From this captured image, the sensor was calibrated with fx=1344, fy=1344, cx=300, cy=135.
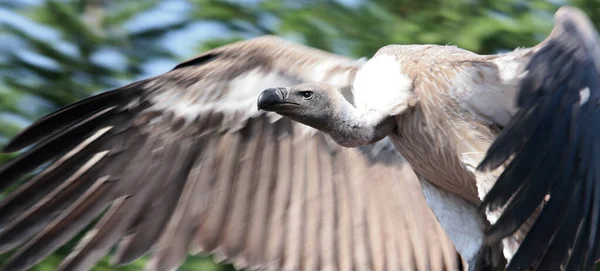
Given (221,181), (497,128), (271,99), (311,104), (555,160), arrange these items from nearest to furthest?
(555,160), (271,99), (311,104), (497,128), (221,181)

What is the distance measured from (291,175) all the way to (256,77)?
0.53 metres

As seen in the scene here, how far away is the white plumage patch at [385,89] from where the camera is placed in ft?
18.8

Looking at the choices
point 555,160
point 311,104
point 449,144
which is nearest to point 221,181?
point 311,104

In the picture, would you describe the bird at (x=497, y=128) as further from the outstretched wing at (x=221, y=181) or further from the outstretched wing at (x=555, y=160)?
the outstretched wing at (x=221, y=181)

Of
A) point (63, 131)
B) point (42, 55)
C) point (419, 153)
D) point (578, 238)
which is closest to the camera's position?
point (578, 238)

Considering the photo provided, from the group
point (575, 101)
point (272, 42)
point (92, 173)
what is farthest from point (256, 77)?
point (575, 101)

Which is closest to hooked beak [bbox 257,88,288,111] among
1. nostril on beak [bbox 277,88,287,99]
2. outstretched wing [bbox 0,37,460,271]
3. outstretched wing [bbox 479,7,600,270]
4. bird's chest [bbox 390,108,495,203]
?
nostril on beak [bbox 277,88,287,99]

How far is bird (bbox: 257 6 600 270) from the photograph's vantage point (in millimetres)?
4875

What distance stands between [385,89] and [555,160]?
3.32ft

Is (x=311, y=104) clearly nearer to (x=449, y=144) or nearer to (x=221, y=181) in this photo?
(x=449, y=144)

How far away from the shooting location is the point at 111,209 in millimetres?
6285

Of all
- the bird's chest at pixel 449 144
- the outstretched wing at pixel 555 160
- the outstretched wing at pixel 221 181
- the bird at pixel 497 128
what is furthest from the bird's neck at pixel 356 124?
the outstretched wing at pixel 555 160

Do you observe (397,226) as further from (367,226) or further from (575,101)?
(575,101)

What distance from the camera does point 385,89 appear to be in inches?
226
